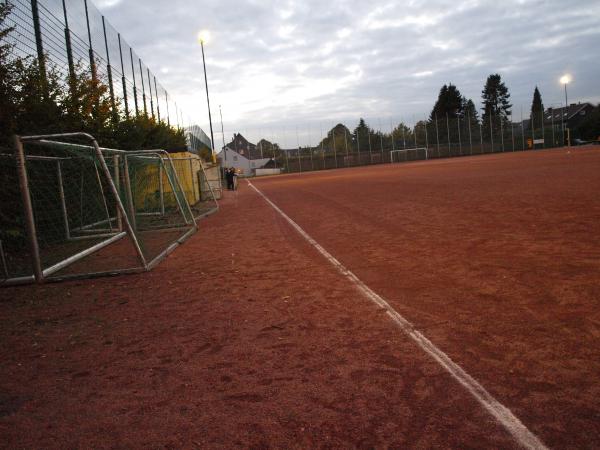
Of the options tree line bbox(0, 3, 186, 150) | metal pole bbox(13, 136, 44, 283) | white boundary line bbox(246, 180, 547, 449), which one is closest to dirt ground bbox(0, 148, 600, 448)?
white boundary line bbox(246, 180, 547, 449)

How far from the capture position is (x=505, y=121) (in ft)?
243

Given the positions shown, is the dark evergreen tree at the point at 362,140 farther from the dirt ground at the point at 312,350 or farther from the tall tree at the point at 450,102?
the dirt ground at the point at 312,350

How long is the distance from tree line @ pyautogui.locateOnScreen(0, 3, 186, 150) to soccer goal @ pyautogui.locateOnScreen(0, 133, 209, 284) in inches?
20.3

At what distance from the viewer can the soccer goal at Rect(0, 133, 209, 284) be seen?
693 centimetres

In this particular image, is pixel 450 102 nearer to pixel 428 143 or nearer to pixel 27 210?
pixel 428 143

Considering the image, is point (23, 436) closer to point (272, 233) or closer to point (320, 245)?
point (320, 245)

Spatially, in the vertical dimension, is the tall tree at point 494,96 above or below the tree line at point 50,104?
above

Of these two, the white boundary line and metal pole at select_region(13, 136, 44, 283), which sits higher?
metal pole at select_region(13, 136, 44, 283)

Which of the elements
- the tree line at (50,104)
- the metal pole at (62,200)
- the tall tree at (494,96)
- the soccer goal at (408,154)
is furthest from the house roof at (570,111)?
the metal pole at (62,200)

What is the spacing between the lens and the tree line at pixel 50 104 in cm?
870

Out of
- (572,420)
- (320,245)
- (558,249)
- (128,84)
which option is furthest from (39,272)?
(128,84)

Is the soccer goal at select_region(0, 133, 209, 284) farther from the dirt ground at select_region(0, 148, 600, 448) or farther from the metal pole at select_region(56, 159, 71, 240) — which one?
the dirt ground at select_region(0, 148, 600, 448)

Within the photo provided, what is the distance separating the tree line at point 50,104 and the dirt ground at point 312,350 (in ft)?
14.1

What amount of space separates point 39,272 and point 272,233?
4715 mm
